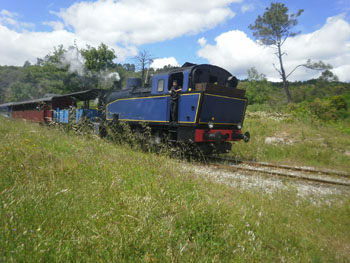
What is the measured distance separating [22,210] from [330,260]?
320 centimetres

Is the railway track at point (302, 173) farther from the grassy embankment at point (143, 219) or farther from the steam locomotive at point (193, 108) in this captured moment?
the grassy embankment at point (143, 219)

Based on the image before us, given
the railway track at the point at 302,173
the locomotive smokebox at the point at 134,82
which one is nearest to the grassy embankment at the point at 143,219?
the railway track at the point at 302,173

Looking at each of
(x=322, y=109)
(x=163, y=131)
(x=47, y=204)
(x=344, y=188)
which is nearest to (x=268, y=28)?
(x=322, y=109)

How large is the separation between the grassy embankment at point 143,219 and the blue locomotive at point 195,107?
3116mm

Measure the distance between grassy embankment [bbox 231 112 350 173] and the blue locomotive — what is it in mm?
1276

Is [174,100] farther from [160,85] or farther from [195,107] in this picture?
[160,85]

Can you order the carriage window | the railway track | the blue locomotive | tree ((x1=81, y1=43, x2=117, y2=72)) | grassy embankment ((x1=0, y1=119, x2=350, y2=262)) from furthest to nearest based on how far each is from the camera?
1. tree ((x1=81, y1=43, x2=117, y2=72))
2. the carriage window
3. the blue locomotive
4. the railway track
5. grassy embankment ((x1=0, y1=119, x2=350, y2=262))

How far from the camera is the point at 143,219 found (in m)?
2.16

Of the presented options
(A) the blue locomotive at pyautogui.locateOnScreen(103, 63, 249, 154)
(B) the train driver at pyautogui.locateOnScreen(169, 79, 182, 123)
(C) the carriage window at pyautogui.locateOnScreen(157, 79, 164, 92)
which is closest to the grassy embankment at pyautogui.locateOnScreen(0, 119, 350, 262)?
(A) the blue locomotive at pyautogui.locateOnScreen(103, 63, 249, 154)

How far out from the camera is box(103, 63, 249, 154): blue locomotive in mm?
7273

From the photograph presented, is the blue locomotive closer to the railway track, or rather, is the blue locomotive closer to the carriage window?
the carriage window

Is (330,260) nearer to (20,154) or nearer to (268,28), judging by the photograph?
(20,154)

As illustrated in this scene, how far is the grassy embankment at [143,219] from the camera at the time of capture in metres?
1.81

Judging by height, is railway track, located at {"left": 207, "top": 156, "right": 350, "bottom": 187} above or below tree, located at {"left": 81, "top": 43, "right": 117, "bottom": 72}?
below
